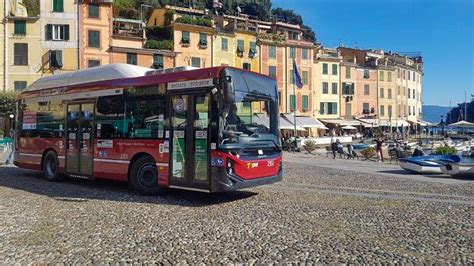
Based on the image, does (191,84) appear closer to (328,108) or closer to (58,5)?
(58,5)

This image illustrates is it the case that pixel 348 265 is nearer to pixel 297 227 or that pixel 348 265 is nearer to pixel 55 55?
pixel 297 227

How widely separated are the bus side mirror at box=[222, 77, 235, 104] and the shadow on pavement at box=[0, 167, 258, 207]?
2.46 m

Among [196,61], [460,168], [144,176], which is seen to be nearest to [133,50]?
[196,61]

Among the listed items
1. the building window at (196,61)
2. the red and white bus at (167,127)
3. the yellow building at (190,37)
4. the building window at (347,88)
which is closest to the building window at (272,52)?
the yellow building at (190,37)

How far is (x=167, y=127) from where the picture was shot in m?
11.0

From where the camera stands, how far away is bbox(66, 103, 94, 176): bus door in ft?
43.3

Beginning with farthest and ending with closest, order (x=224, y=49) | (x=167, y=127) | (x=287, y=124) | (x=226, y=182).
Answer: (x=224, y=49), (x=287, y=124), (x=167, y=127), (x=226, y=182)

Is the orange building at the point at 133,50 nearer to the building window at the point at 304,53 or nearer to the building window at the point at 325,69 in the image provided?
the building window at the point at 304,53

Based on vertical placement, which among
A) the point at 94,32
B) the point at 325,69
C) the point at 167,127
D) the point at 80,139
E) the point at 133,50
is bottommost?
the point at 80,139

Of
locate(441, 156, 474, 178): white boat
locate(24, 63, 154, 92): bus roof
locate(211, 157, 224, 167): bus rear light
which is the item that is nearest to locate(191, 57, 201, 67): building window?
locate(24, 63, 154, 92): bus roof

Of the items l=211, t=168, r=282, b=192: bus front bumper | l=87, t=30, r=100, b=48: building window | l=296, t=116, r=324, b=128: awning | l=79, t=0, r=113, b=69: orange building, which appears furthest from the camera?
l=296, t=116, r=324, b=128: awning

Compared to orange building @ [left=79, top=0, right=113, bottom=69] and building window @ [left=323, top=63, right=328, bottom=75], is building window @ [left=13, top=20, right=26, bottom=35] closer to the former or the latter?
orange building @ [left=79, top=0, right=113, bottom=69]

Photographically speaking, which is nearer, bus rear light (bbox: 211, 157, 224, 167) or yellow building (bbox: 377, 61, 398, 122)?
bus rear light (bbox: 211, 157, 224, 167)

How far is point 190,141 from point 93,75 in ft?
15.3
